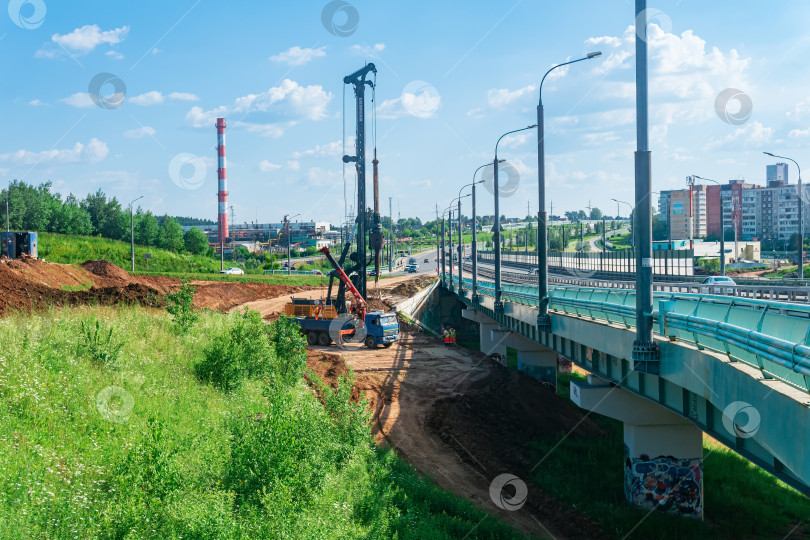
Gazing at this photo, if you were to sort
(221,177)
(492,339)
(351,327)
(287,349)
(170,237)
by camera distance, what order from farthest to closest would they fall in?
(221,177), (170,237), (492,339), (351,327), (287,349)

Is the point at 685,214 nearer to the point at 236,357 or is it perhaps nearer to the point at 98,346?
the point at 236,357

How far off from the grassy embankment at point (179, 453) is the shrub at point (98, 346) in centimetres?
4

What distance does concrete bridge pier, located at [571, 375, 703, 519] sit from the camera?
20.4 m

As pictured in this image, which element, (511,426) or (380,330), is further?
(380,330)

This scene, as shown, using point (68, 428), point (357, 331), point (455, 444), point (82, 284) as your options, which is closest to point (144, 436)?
point (68, 428)

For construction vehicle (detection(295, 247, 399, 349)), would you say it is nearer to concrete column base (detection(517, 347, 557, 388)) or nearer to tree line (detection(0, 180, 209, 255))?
concrete column base (detection(517, 347, 557, 388))

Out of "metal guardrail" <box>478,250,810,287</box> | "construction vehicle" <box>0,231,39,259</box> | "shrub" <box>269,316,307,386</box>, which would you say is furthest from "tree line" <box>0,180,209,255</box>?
"shrub" <box>269,316,307,386</box>

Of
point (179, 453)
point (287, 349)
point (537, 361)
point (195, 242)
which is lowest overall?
point (537, 361)

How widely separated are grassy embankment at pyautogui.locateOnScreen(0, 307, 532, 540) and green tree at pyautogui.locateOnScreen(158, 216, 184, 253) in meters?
85.0

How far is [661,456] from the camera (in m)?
20.7

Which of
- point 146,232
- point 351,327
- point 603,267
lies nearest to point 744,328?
point 351,327

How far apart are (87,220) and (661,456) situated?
9906 centimetres

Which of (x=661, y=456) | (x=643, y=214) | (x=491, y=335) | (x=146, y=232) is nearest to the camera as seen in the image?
(x=643, y=214)

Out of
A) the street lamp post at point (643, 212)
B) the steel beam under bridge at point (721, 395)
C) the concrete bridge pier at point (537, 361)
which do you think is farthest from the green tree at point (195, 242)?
the street lamp post at point (643, 212)
